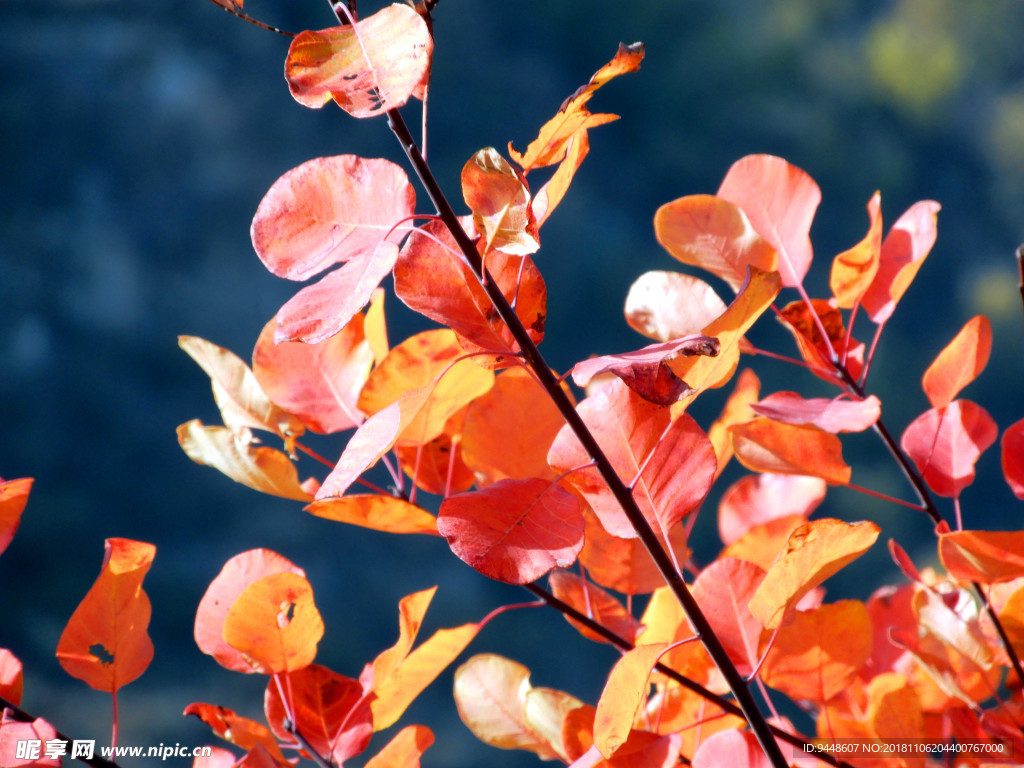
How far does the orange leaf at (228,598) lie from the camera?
1.26ft

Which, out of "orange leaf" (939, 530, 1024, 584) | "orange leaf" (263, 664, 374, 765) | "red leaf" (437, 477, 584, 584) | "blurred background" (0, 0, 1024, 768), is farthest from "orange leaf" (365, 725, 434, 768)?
"blurred background" (0, 0, 1024, 768)

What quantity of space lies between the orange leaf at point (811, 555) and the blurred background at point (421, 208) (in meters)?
0.70

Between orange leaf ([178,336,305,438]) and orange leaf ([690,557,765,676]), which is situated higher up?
orange leaf ([178,336,305,438])

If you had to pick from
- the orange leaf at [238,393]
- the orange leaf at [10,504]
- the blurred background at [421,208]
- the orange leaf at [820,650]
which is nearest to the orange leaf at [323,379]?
the orange leaf at [238,393]

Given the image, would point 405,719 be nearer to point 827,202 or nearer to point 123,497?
point 123,497

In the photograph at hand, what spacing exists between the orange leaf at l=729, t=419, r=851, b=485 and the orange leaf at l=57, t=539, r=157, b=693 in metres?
0.28

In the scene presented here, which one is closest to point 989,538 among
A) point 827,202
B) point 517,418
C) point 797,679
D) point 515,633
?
point 797,679

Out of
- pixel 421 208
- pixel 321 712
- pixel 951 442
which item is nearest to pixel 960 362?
pixel 951 442

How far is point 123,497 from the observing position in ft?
2.90

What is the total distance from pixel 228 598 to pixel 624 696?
210 millimetres

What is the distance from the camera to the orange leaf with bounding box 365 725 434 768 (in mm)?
360

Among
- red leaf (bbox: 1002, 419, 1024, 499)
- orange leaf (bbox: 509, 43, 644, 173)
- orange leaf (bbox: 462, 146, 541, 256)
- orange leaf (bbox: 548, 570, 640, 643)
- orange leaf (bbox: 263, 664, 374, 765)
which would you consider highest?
orange leaf (bbox: 509, 43, 644, 173)

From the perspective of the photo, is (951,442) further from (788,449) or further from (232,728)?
(232,728)

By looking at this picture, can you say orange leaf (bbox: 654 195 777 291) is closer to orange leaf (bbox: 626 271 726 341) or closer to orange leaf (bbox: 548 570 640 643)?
orange leaf (bbox: 626 271 726 341)
